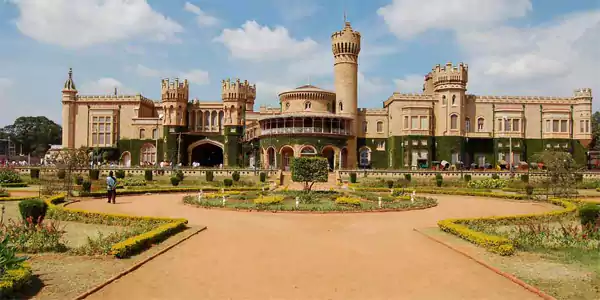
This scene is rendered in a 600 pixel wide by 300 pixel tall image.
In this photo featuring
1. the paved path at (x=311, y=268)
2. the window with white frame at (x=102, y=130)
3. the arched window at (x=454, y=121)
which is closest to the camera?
the paved path at (x=311, y=268)

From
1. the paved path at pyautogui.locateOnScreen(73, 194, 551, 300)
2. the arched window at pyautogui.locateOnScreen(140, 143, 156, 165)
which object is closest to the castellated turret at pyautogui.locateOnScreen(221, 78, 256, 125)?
the arched window at pyautogui.locateOnScreen(140, 143, 156, 165)

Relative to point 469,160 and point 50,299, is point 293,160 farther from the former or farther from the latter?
point 469,160

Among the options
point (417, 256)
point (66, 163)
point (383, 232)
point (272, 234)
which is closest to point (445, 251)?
point (417, 256)

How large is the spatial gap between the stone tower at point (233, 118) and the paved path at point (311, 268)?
44.2 m

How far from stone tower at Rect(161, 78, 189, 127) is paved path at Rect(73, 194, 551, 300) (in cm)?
4638

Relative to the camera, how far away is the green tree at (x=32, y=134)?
344 feet

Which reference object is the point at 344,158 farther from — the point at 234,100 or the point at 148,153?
the point at 148,153

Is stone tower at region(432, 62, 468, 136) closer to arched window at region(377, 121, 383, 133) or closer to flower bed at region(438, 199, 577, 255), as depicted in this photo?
arched window at region(377, 121, 383, 133)

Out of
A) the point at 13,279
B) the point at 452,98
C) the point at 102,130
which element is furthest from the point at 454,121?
the point at 13,279

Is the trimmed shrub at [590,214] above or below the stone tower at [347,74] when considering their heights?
below

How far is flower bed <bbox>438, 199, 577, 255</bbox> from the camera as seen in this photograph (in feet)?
40.1

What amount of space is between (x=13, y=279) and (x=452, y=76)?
55954mm

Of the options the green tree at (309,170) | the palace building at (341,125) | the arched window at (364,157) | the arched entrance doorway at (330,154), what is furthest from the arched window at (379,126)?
the green tree at (309,170)

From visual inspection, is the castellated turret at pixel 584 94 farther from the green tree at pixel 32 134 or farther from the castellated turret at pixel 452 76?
the green tree at pixel 32 134
